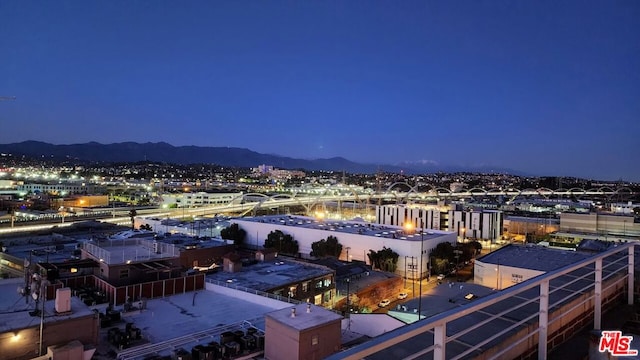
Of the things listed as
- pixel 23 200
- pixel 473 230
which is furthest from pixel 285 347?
pixel 23 200

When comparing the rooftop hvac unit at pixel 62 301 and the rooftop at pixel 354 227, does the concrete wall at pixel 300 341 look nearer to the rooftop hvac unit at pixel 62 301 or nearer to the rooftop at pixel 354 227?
the rooftop hvac unit at pixel 62 301

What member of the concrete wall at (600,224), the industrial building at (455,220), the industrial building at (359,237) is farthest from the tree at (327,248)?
the concrete wall at (600,224)

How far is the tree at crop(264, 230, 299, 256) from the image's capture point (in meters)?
18.5

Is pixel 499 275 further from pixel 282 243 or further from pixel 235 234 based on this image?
pixel 235 234

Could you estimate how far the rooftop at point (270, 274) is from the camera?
9.90 meters

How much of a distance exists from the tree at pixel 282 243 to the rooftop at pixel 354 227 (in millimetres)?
1108

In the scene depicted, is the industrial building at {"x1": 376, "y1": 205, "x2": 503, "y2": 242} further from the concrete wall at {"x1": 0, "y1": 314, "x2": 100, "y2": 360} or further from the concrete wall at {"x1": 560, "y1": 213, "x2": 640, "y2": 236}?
the concrete wall at {"x1": 0, "y1": 314, "x2": 100, "y2": 360}

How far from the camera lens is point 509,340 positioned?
5.85 feet

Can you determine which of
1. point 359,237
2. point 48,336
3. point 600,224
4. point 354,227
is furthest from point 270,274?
point 600,224

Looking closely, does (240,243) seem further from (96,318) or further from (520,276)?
(96,318)

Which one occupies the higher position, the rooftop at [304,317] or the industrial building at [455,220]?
the rooftop at [304,317]

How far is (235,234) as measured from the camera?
20281mm

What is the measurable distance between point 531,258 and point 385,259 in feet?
15.8

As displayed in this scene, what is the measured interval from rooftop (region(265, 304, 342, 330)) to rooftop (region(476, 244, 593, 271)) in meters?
8.44
